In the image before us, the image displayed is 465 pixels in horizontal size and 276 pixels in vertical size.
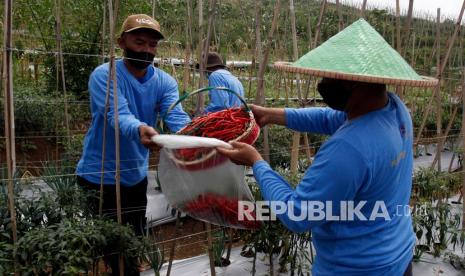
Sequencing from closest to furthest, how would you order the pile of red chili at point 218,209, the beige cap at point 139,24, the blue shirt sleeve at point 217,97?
the pile of red chili at point 218,209 → the beige cap at point 139,24 → the blue shirt sleeve at point 217,97

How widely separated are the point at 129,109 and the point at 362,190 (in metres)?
1.03

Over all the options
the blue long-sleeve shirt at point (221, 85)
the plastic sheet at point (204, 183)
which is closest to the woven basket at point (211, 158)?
the plastic sheet at point (204, 183)

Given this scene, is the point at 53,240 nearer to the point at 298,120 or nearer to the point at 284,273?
the point at 298,120

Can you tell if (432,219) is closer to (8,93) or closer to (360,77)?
(360,77)

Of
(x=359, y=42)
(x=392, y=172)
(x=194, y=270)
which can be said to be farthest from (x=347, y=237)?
(x=194, y=270)

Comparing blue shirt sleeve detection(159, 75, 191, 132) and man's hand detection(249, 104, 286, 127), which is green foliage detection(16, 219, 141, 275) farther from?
man's hand detection(249, 104, 286, 127)

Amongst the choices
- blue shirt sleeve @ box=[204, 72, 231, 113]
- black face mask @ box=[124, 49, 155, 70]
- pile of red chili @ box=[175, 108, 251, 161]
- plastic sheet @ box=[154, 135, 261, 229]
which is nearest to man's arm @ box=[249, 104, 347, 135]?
pile of red chili @ box=[175, 108, 251, 161]

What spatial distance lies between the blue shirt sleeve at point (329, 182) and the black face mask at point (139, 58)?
34.9 inches

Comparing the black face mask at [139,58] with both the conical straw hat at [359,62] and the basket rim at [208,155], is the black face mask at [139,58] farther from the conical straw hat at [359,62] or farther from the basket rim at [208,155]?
the conical straw hat at [359,62]

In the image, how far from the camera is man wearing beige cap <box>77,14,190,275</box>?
1822 mm

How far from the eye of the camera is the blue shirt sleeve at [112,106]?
5.47 ft

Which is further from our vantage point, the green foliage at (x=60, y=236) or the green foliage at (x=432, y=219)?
the green foliage at (x=432, y=219)

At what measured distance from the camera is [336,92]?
1.24 meters

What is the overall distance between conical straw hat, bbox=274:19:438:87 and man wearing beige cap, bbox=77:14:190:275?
710 millimetres
